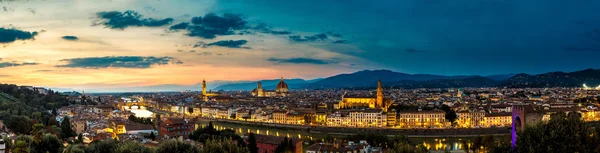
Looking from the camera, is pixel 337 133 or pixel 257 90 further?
pixel 257 90

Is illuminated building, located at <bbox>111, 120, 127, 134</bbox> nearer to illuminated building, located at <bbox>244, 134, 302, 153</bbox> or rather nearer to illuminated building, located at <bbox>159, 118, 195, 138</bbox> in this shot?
illuminated building, located at <bbox>159, 118, 195, 138</bbox>

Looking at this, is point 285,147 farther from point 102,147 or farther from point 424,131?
point 424,131

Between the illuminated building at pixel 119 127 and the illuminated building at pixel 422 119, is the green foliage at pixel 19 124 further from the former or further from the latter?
the illuminated building at pixel 422 119

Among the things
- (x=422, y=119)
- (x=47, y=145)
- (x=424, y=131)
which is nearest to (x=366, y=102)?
(x=422, y=119)

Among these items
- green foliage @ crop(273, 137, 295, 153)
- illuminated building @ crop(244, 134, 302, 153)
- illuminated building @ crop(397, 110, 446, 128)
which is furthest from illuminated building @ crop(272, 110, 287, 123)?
green foliage @ crop(273, 137, 295, 153)

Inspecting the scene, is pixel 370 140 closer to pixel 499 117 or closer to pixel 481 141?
pixel 481 141

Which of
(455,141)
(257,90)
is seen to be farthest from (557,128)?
(257,90)
